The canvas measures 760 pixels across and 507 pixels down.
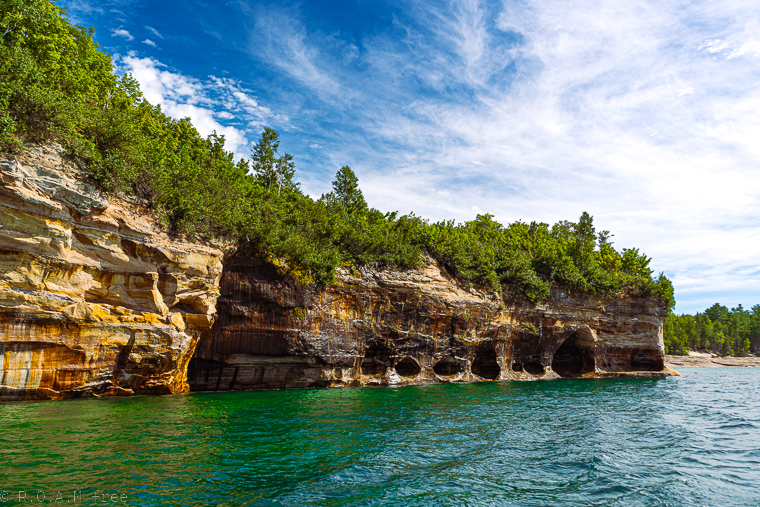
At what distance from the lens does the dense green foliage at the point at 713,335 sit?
89.4 m

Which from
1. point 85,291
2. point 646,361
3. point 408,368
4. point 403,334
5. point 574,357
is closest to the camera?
point 85,291

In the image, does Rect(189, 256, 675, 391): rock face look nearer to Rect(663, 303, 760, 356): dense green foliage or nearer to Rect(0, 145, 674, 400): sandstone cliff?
Rect(0, 145, 674, 400): sandstone cliff

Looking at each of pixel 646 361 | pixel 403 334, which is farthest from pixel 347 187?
pixel 646 361

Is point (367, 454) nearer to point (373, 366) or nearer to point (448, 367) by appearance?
point (373, 366)

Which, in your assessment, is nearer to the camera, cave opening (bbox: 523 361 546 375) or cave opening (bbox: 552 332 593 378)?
cave opening (bbox: 523 361 546 375)

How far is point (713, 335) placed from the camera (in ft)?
311

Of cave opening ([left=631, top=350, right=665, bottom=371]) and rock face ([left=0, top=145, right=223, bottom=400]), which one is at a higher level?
rock face ([left=0, top=145, right=223, bottom=400])

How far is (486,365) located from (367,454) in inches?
1107

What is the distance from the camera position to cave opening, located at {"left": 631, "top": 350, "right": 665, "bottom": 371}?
40281mm

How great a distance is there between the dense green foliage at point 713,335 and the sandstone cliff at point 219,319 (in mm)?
62728

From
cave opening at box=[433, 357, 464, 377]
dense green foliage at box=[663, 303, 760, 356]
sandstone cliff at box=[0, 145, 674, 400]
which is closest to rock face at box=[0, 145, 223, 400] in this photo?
sandstone cliff at box=[0, 145, 674, 400]

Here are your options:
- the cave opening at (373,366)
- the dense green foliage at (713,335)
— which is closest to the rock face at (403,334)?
the cave opening at (373,366)

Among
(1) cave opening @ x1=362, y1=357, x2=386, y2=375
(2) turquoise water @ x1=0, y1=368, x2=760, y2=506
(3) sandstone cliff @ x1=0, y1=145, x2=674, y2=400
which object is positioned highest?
(3) sandstone cliff @ x1=0, y1=145, x2=674, y2=400

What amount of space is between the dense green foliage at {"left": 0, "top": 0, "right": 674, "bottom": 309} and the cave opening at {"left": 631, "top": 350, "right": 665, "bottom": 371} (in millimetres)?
5346
